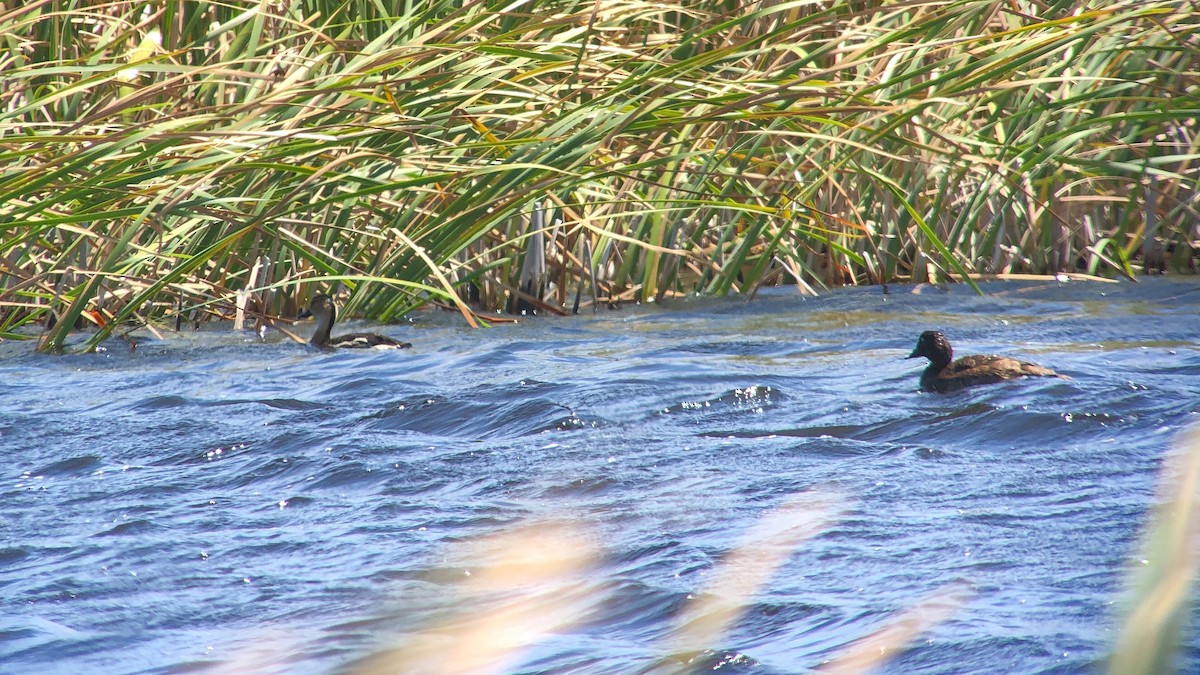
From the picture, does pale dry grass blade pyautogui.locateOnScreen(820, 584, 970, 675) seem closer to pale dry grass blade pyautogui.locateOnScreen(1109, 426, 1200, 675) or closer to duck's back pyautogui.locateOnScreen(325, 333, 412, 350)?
pale dry grass blade pyautogui.locateOnScreen(1109, 426, 1200, 675)

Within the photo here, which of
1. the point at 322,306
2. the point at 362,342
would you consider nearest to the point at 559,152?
the point at 362,342

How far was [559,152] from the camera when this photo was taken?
516 cm

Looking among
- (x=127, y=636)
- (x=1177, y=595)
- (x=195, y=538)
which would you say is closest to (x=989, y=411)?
(x=195, y=538)

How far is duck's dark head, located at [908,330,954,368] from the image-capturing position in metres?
4.83

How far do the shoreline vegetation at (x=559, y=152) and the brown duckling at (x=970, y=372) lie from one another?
834 millimetres

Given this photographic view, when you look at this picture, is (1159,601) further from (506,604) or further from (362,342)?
(362,342)

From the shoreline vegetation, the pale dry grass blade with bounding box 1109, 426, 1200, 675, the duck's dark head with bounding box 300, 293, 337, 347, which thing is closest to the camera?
the pale dry grass blade with bounding box 1109, 426, 1200, 675

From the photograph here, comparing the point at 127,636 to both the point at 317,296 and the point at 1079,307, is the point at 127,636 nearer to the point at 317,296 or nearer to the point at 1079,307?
the point at 317,296

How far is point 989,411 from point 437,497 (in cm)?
181

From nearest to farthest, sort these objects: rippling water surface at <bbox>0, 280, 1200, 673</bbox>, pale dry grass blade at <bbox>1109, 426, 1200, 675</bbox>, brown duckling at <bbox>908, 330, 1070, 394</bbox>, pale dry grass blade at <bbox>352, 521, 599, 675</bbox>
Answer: pale dry grass blade at <bbox>1109, 426, 1200, 675</bbox> → pale dry grass blade at <bbox>352, 521, 599, 675</bbox> → rippling water surface at <bbox>0, 280, 1200, 673</bbox> → brown duckling at <bbox>908, 330, 1070, 394</bbox>

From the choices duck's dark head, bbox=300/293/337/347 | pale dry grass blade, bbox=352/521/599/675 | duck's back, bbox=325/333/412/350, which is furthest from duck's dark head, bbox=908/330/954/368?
duck's dark head, bbox=300/293/337/347

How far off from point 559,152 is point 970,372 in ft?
5.66

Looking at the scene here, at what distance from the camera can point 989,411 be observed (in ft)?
14.0

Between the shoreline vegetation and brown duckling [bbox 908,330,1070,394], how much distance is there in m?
0.83
